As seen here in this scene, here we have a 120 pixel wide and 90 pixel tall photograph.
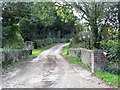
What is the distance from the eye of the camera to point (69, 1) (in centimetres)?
1956

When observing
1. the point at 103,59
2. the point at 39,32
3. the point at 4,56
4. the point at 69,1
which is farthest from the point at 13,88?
the point at 39,32

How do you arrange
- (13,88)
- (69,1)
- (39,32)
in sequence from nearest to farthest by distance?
(13,88)
(69,1)
(39,32)

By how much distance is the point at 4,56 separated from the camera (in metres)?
14.8

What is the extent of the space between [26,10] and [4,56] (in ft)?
12.5

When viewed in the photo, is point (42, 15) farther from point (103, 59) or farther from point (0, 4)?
point (103, 59)

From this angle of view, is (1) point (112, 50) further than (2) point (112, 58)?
No

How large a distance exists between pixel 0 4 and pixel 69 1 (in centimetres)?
647

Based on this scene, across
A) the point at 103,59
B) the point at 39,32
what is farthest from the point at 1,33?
the point at 39,32

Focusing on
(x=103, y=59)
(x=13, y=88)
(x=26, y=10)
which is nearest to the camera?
(x=13, y=88)

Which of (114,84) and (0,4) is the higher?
(0,4)

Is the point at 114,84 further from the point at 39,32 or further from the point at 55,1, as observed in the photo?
the point at 39,32

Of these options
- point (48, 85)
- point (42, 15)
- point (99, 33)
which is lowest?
point (48, 85)

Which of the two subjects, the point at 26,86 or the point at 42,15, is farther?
the point at 42,15

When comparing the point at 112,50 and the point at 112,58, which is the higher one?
the point at 112,50
